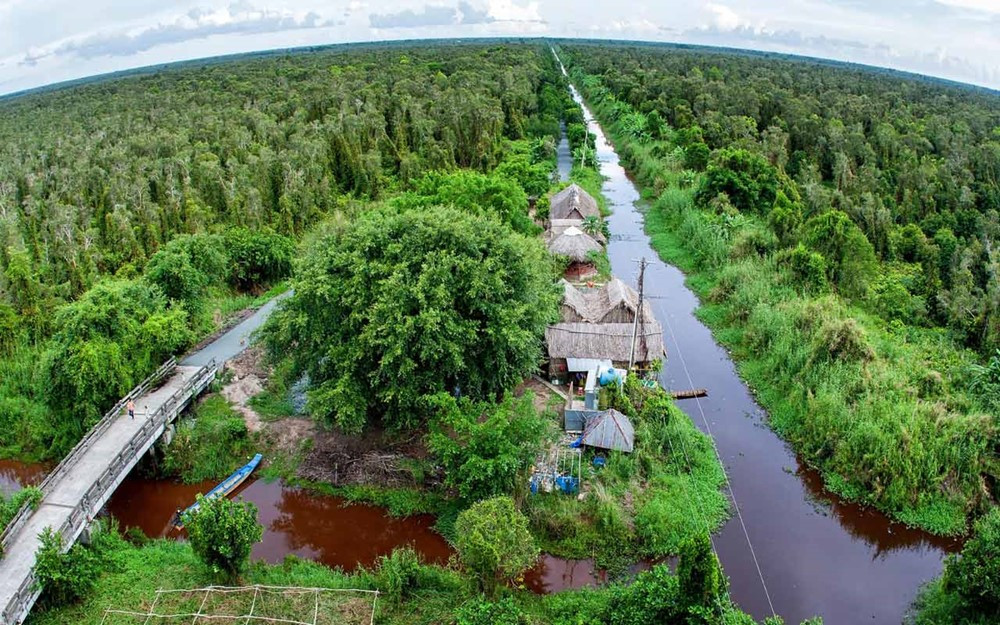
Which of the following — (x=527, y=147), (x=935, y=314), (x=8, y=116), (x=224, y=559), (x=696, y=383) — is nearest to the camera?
(x=224, y=559)

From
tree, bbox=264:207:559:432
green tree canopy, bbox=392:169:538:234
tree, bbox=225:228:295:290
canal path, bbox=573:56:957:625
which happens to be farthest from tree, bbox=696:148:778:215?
tree, bbox=225:228:295:290

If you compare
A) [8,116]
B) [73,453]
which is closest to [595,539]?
[73,453]

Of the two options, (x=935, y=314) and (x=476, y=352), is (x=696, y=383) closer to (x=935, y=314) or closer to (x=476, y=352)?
(x=476, y=352)

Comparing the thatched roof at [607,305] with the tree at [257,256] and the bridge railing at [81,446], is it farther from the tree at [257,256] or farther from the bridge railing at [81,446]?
the bridge railing at [81,446]

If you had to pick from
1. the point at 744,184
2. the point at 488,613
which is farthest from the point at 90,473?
the point at 744,184

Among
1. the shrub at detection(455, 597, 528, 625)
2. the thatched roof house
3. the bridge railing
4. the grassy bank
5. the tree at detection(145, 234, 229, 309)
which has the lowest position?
the grassy bank

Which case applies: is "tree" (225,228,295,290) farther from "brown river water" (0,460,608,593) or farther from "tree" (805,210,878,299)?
"tree" (805,210,878,299)

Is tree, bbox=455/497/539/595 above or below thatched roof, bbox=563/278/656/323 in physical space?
below

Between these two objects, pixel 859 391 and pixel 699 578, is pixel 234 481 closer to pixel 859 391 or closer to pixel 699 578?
pixel 699 578
